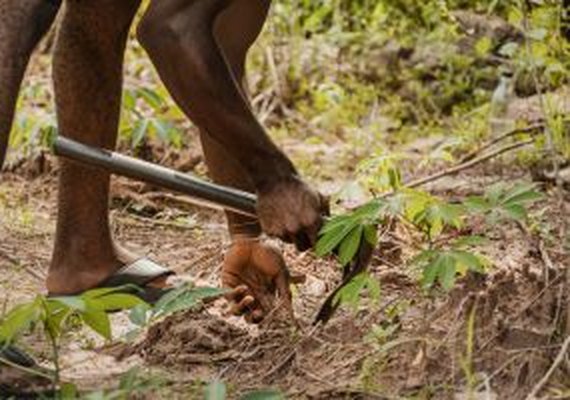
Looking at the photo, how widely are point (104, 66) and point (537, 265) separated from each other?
128cm

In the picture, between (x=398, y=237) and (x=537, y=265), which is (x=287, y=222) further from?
(x=398, y=237)

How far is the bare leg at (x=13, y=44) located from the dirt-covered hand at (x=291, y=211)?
0.58m

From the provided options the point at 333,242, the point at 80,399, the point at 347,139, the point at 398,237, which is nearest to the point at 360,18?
the point at 347,139

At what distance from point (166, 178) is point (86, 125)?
2.02 feet

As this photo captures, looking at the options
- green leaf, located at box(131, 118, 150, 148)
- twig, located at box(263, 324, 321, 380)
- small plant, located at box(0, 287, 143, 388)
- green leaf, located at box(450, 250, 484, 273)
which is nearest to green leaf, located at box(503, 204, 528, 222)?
green leaf, located at box(450, 250, 484, 273)

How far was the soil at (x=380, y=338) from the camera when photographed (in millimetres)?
2539

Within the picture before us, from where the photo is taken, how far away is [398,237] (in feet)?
13.2

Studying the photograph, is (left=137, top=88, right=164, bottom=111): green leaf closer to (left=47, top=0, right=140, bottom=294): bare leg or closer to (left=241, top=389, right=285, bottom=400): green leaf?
(left=47, top=0, right=140, bottom=294): bare leg

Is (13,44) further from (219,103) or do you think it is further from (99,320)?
(99,320)

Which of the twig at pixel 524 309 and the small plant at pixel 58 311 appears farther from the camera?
the twig at pixel 524 309

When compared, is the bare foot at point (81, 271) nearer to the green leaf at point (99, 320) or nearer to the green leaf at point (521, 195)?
the green leaf at point (99, 320)

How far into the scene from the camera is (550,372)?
2381mm

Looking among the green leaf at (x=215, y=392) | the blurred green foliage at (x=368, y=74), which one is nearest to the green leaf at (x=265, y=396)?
the green leaf at (x=215, y=392)

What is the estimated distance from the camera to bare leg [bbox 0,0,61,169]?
2.81 m
